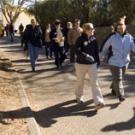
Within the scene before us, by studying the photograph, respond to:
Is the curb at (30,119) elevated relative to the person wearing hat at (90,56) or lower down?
lower down

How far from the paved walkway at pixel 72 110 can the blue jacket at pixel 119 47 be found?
3.01 feet

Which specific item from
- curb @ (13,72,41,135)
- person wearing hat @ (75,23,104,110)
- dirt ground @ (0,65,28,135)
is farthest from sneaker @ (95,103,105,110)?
dirt ground @ (0,65,28,135)

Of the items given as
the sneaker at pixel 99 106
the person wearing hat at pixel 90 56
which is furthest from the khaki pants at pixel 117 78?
the sneaker at pixel 99 106

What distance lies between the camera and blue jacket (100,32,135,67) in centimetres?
1099

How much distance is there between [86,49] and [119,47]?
2.54ft

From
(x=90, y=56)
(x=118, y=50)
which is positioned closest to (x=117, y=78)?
(x=118, y=50)

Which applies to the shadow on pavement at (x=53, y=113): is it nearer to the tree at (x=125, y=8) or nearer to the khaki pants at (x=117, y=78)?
the khaki pants at (x=117, y=78)

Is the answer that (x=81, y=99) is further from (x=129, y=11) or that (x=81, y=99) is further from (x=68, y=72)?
(x=129, y=11)

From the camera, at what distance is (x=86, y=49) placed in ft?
35.0

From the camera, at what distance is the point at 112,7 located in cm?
3547

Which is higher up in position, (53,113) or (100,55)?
(100,55)

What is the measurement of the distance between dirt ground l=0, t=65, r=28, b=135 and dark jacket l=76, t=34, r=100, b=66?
167 cm

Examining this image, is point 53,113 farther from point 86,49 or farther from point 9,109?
point 86,49

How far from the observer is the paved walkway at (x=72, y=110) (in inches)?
360
